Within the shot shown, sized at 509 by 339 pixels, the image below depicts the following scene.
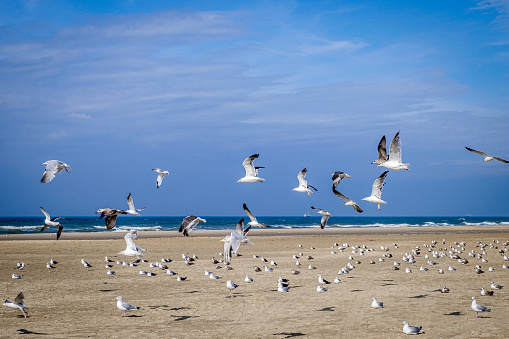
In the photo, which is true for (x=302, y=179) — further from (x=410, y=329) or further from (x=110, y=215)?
(x=410, y=329)

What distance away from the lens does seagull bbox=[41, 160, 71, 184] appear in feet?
54.5

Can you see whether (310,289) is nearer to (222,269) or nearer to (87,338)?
(222,269)

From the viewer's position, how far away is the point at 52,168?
16.8 metres

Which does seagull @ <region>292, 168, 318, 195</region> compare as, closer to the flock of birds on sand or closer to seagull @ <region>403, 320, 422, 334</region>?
the flock of birds on sand

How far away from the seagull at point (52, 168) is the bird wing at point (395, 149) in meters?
10.5

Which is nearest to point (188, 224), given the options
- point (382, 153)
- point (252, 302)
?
point (252, 302)

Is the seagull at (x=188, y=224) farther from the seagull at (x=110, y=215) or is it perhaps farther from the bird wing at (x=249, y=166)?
the bird wing at (x=249, y=166)

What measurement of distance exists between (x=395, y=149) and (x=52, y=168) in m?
11.2

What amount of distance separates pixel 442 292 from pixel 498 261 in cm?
1158

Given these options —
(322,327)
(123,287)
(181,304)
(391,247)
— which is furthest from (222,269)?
(391,247)

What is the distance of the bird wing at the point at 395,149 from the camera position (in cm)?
1661

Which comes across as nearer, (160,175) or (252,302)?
(252,302)

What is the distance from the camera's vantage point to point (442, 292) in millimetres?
15984

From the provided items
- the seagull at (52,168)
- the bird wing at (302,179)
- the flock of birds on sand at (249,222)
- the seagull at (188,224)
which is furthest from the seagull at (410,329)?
the seagull at (52,168)
